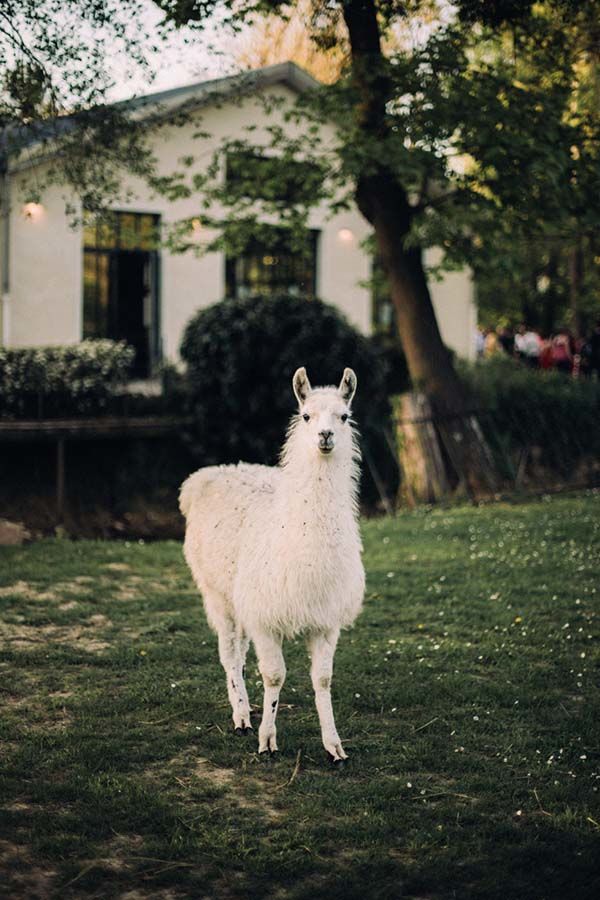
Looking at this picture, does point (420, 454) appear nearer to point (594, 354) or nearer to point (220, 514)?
point (220, 514)

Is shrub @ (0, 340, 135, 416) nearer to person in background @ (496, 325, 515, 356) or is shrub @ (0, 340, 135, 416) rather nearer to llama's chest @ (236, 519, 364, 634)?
llama's chest @ (236, 519, 364, 634)

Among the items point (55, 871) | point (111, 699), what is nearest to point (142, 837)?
point (55, 871)

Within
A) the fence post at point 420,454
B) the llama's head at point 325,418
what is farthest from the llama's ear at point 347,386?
the fence post at point 420,454

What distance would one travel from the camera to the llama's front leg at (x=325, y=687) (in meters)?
5.17

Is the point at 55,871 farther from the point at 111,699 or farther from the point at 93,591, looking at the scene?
the point at 93,591

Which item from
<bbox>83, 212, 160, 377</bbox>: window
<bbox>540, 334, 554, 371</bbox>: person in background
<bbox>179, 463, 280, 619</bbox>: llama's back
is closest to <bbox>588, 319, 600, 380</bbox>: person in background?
<bbox>540, 334, 554, 371</bbox>: person in background

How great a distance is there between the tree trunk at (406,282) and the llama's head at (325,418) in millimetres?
7177

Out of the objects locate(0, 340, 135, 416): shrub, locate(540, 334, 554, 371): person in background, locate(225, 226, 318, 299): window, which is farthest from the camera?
locate(540, 334, 554, 371): person in background

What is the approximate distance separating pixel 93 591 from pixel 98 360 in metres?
6.59

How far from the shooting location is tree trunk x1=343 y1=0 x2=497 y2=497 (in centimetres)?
1241

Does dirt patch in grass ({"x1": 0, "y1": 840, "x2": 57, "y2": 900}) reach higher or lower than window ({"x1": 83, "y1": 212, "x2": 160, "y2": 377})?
lower

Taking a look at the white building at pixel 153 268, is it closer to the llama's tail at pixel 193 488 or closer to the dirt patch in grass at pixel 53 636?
the dirt patch in grass at pixel 53 636

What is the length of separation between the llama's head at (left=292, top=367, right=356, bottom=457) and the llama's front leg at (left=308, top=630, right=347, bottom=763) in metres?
1.03

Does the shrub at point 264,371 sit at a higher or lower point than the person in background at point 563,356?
lower
